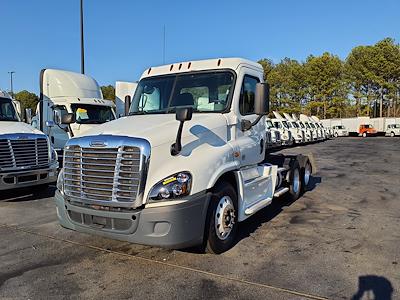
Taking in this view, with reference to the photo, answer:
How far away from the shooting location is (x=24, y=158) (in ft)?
27.8

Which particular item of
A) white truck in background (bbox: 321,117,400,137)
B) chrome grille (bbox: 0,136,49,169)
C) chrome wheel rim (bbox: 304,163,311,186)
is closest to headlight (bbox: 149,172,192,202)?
chrome grille (bbox: 0,136,49,169)

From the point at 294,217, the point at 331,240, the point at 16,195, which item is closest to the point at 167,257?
the point at 331,240

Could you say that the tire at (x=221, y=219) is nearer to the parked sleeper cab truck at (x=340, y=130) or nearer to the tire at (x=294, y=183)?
the tire at (x=294, y=183)

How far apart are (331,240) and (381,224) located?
1.46 m

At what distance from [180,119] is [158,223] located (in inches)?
47.2

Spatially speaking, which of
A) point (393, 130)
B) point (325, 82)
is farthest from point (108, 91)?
point (393, 130)

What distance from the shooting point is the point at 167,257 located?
5141 mm

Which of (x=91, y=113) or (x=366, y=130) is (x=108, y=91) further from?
(x=91, y=113)

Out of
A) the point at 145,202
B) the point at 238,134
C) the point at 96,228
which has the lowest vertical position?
the point at 96,228

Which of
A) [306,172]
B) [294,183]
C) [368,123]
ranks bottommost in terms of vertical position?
[294,183]

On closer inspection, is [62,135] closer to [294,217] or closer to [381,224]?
[294,217]

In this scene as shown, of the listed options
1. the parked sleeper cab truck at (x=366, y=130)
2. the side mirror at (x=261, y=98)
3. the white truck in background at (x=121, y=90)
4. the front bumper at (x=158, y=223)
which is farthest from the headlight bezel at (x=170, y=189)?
the parked sleeper cab truck at (x=366, y=130)

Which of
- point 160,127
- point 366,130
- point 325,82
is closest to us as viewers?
point 160,127

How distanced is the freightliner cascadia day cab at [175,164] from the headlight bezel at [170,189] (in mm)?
11
